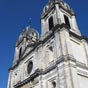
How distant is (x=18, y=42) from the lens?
27094 millimetres

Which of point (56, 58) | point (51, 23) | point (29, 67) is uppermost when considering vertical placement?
point (51, 23)

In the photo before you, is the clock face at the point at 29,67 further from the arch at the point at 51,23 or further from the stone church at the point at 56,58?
the arch at the point at 51,23

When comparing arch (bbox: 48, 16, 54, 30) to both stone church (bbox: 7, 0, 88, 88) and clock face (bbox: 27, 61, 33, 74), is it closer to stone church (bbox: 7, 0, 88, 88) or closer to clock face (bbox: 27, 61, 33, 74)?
stone church (bbox: 7, 0, 88, 88)

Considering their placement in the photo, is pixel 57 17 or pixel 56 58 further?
pixel 57 17

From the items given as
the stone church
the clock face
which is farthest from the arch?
the clock face

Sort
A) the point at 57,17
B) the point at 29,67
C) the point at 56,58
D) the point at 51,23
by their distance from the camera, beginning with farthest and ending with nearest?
the point at 51,23
the point at 29,67
the point at 57,17
the point at 56,58

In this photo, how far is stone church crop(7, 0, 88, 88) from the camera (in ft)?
46.1

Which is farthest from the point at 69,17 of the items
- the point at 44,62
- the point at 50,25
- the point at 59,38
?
the point at 44,62

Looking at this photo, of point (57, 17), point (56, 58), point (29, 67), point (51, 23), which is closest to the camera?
point (56, 58)

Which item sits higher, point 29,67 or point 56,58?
point 29,67

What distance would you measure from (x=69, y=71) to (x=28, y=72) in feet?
24.1

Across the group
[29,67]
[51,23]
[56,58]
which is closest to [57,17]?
[51,23]

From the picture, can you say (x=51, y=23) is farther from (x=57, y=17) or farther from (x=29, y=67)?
(x=29, y=67)

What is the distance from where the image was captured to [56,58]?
50.8 ft
